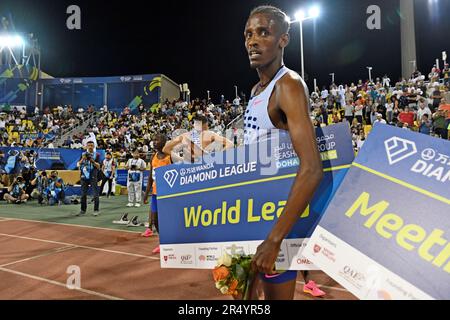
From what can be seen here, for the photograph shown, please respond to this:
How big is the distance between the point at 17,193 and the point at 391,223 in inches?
591

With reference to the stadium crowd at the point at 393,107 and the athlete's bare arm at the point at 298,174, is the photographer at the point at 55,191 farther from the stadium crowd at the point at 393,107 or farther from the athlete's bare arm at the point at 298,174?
the athlete's bare arm at the point at 298,174

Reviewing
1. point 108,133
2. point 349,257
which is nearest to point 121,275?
point 349,257

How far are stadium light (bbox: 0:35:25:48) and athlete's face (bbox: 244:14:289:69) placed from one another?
131ft

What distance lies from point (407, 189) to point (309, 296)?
2.90 m

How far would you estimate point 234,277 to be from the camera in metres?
1.54

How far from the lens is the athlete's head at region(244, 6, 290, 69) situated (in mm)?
1701

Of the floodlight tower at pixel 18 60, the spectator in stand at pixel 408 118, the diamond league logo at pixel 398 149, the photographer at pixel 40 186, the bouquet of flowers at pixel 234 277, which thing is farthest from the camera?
the floodlight tower at pixel 18 60

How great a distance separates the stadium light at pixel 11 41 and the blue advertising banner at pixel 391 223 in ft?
134

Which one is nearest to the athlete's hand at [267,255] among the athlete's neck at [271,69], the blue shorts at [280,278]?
the blue shorts at [280,278]

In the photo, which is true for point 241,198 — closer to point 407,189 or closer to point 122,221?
point 407,189

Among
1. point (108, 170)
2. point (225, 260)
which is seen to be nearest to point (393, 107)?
point (108, 170)

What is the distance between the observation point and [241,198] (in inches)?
66.0

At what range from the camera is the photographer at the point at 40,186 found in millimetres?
13055

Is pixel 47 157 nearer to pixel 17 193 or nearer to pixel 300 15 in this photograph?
pixel 17 193
